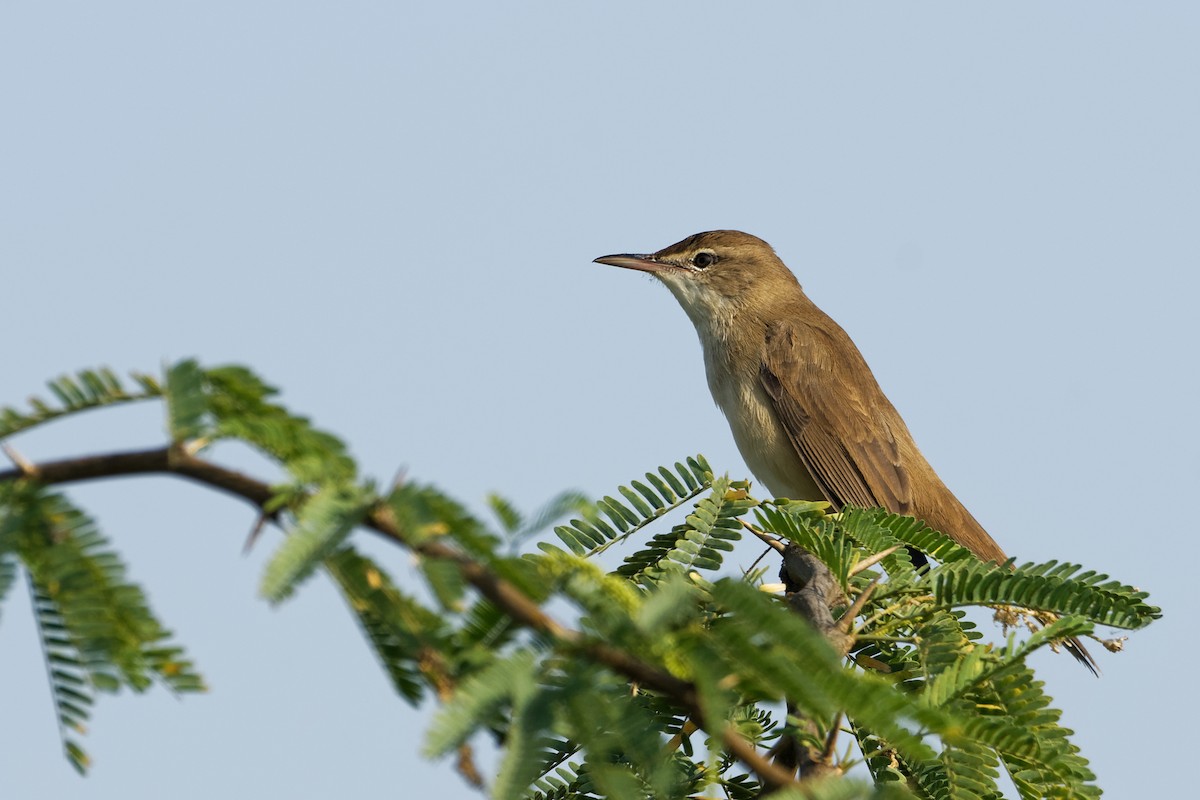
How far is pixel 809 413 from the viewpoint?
287 inches

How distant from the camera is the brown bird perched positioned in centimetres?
721

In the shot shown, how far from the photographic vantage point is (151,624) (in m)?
1.55

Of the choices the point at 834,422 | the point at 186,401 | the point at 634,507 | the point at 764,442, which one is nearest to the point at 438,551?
the point at 186,401

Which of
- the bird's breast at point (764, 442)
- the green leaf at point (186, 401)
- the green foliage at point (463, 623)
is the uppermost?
the bird's breast at point (764, 442)

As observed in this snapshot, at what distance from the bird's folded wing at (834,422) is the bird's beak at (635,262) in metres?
1.13

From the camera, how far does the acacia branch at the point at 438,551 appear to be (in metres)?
1.41

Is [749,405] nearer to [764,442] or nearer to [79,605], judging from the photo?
[764,442]

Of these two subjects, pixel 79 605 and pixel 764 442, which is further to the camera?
pixel 764 442

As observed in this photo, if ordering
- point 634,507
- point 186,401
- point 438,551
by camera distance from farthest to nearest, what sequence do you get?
point 634,507 → point 186,401 → point 438,551

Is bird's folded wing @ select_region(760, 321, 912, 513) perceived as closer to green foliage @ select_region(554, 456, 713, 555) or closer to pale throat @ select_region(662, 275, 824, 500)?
pale throat @ select_region(662, 275, 824, 500)

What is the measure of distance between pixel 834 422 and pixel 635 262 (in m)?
1.89

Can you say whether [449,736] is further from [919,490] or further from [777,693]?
[919,490]

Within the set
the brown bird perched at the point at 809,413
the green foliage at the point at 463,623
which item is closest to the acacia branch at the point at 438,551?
the green foliage at the point at 463,623

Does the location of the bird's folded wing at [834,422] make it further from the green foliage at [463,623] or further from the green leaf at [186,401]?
the green leaf at [186,401]
